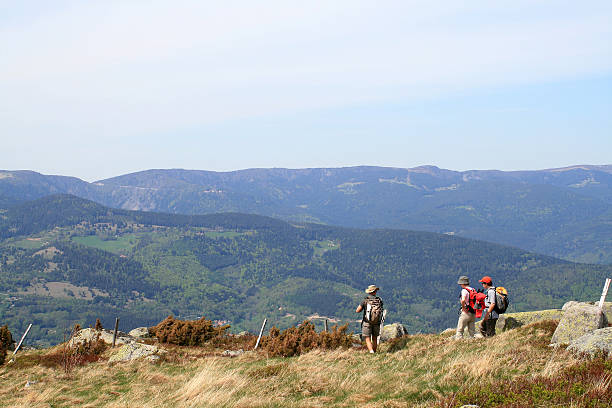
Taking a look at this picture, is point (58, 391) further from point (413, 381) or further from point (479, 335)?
point (479, 335)

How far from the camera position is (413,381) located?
12820 millimetres

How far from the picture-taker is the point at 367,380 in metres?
13.5

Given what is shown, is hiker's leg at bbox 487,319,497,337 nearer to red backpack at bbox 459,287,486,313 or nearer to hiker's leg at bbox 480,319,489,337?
hiker's leg at bbox 480,319,489,337

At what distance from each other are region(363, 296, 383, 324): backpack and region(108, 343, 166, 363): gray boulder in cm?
1238

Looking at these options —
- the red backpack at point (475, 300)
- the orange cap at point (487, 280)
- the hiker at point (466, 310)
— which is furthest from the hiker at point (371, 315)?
the orange cap at point (487, 280)

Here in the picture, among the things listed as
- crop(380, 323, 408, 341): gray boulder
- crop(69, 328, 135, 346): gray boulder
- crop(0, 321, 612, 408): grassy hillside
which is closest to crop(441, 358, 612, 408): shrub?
crop(0, 321, 612, 408): grassy hillside

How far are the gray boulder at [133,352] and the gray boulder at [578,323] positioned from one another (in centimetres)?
1884

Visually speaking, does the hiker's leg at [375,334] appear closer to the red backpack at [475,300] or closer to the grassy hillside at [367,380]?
the grassy hillside at [367,380]

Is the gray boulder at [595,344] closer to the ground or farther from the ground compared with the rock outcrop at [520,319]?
farther from the ground

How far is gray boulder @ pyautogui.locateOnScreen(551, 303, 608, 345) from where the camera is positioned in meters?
15.4

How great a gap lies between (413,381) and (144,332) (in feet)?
93.4

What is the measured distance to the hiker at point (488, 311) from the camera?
1926 centimetres

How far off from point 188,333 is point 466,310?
1899 centimetres

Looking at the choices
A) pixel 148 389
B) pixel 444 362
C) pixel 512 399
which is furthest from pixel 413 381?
pixel 148 389
